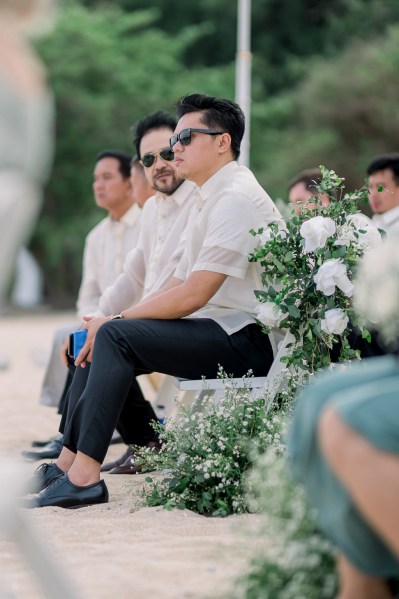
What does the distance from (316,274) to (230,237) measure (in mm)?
474

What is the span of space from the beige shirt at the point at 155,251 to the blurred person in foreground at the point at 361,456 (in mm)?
Result: 3242

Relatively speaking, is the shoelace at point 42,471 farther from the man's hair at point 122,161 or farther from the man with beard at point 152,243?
the man's hair at point 122,161

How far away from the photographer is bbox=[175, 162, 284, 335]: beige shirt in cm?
507

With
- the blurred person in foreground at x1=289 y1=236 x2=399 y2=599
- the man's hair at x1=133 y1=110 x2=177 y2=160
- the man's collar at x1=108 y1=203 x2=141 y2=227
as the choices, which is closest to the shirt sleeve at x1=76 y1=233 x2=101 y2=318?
the man's collar at x1=108 y1=203 x2=141 y2=227

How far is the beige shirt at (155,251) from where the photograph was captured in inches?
244

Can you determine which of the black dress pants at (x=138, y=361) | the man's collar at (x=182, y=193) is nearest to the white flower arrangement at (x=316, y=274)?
the black dress pants at (x=138, y=361)

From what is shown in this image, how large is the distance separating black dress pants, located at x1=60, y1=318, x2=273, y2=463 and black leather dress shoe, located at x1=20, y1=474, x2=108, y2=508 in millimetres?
157

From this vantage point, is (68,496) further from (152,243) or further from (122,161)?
(122,161)

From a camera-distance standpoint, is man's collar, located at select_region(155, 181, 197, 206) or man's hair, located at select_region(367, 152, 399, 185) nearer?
man's collar, located at select_region(155, 181, 197, 206)

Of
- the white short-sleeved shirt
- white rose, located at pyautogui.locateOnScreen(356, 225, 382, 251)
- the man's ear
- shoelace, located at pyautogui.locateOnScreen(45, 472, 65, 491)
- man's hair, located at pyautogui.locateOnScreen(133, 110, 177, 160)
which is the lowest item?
shoelace, located at pyautogui.locateOnScreen(45, 472, 65, 491)

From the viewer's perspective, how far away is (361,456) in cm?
253

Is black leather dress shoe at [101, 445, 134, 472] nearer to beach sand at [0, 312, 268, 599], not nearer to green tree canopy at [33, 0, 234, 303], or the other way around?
beach sand at [0, 312, 268, 599]

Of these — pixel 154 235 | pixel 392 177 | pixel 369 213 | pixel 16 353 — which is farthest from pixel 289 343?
pixel 369 213

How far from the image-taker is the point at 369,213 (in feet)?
55.0
